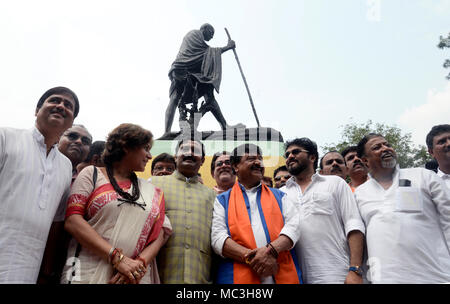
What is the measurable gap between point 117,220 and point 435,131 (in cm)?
264

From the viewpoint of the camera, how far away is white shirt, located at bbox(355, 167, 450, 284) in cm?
217

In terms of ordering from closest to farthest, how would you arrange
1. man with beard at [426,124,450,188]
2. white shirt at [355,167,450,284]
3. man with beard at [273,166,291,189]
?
white shirt at [355,167,450,284], man with beard at [426,124,450,188], man with beard at [273,166,291,189]

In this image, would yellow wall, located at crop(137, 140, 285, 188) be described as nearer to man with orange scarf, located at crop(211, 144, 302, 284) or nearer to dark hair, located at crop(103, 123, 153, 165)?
man with orange scarf, located at crop(211, 144, 302, 284)

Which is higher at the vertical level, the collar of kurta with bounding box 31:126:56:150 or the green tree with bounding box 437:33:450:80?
the green tree with bounding box 437:33:450:80

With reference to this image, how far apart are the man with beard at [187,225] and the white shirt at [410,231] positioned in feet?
3.64

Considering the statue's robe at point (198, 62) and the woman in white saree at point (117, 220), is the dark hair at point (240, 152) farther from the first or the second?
the statue's robe at point (198, 62)

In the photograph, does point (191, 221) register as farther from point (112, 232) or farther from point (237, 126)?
point (237, 126)

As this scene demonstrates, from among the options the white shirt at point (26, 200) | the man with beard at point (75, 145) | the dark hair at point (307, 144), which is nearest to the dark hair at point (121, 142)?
the white shirt at point (26, 200)

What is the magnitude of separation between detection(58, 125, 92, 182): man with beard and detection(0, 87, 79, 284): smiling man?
83 centimetres

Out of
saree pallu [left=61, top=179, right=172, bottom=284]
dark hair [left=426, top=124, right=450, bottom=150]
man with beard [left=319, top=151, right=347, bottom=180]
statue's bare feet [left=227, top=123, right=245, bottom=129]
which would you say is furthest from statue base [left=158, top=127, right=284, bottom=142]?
saree pallu [left=61, top=179, right=172, bottom=284]

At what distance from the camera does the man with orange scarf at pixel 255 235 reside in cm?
220

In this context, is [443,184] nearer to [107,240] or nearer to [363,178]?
[363,178]
